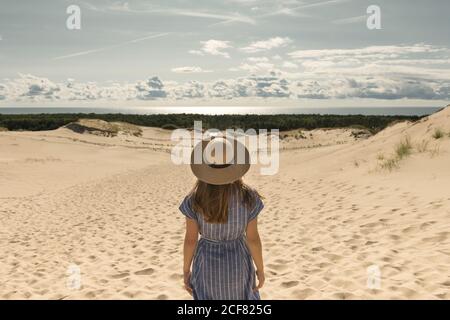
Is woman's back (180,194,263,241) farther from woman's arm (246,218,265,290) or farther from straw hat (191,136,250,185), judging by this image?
straw hat (191,136,250,185)

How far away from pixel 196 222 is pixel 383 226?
234 inches

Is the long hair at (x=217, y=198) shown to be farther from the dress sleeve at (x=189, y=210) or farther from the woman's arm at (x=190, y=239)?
the woman's arm at (x=190, y=239)

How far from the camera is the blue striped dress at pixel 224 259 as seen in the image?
329 centimetres

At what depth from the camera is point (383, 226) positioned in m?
8.20

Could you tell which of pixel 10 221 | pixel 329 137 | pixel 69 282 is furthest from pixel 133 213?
pixel 329 137

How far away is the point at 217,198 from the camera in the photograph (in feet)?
10.4

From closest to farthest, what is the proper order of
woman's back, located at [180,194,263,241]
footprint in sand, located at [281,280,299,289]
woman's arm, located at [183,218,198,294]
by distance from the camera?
woman's back, located at [180,194,263,241]
woman's arm, located at [183,218,198,294]
footprint in sand, located at [281,280,299,289]

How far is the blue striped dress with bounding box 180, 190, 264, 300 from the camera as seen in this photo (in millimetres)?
3293

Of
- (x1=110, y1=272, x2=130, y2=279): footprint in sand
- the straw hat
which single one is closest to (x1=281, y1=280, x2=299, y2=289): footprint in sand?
(x1=110, y1=272, x2=130, y2=279): footprint in sand

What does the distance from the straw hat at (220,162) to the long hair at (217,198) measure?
8 centimetres

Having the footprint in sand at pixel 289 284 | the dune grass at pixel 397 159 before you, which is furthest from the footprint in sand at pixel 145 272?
the dune grass at pixel 397 159

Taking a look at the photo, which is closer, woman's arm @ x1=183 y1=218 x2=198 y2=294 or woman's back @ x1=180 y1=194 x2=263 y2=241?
woman's back @ x1=180 y1=194 x2=263 y2=241

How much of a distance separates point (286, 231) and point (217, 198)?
20.3 feet
